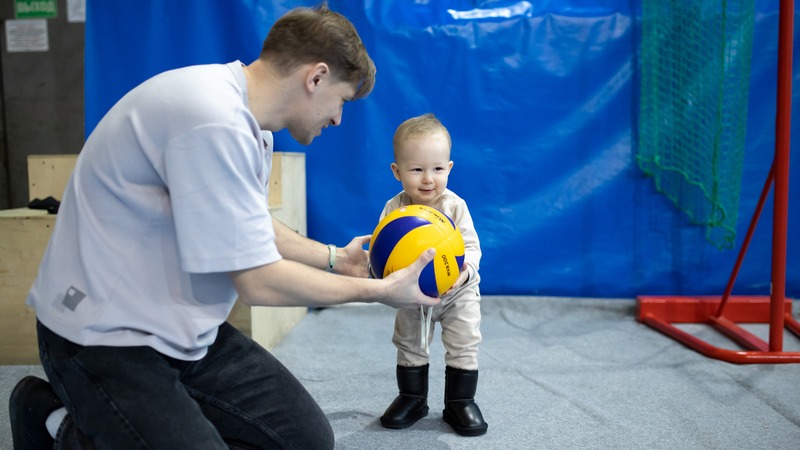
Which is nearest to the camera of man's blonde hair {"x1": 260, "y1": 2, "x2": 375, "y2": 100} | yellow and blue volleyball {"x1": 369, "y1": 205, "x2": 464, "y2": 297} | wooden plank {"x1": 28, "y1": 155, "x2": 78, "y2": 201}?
man's blonde hair {"x1": 260, "y1": 2, "x2": 375, "y2": 100}

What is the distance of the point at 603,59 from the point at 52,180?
295 cm

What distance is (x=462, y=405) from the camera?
6.56 feet

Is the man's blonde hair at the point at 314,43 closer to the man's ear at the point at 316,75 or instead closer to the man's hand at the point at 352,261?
the man's ear at the point at 316,75

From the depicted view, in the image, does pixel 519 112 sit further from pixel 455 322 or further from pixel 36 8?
pixel 36 8

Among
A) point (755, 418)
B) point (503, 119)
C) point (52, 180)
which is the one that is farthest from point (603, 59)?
point (52, 180)

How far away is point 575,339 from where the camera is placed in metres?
3.00

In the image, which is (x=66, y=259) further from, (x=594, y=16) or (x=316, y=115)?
(x=594, y=16)

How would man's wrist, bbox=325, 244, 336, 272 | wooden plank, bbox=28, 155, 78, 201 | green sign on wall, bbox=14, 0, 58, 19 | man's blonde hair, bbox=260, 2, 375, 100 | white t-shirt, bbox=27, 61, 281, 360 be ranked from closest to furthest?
white t-shirt, bbox=27, 61, 281, 360
man's blonde hair, bbox=260, 2, 375, 100
man's wrist, bbox=325, 244, 336, 272
wooden plank, bbox=28, 155, 78, 201
green sign on wall, bbox=14, 0, 58, 19

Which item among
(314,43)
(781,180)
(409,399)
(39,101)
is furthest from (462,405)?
(39,101)

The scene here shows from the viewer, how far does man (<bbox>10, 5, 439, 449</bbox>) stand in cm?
121

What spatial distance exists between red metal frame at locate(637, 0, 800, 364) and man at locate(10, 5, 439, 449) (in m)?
2.02

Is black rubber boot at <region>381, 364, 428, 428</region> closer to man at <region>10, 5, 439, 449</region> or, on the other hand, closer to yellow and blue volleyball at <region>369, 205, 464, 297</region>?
yellow and blue volleyball at <region>369, 205, 464, 297</region>

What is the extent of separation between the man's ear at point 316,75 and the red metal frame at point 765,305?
82.8 inches

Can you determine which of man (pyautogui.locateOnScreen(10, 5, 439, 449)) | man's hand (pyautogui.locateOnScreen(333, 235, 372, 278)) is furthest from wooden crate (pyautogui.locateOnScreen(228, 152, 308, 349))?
man (pyautogui.locateOnScreen(10, 5, 439, 449))
